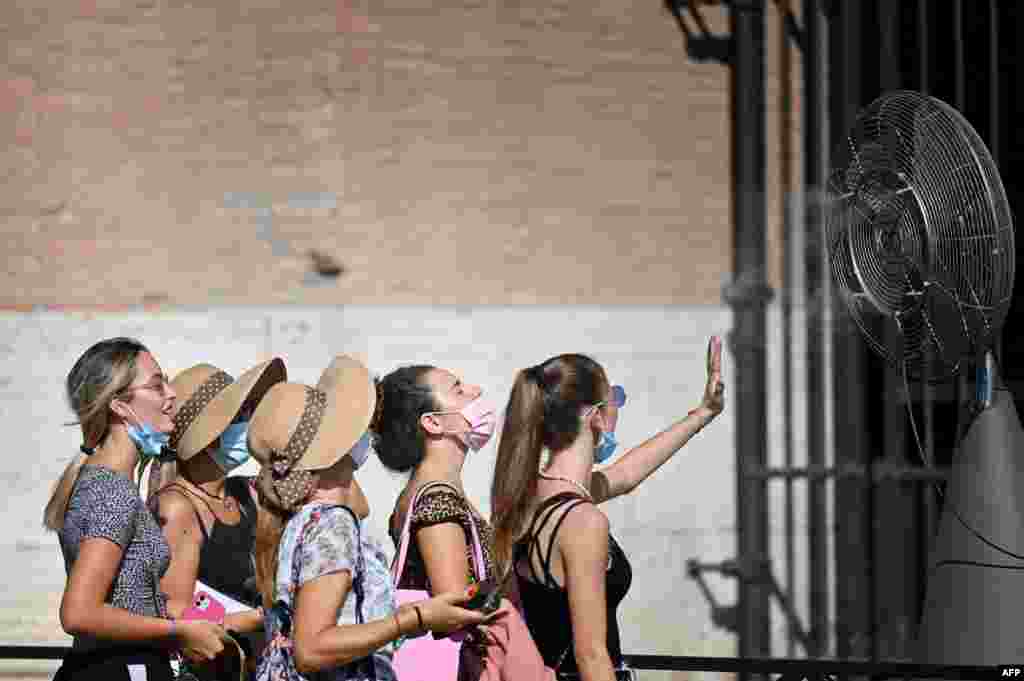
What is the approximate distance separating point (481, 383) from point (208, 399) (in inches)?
123

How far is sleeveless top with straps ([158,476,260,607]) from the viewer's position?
4.05 metres

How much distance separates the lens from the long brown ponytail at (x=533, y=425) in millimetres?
3445

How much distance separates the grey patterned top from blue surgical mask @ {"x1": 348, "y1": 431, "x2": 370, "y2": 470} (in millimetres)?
561

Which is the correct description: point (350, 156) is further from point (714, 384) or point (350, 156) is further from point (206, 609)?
point (206, 609)

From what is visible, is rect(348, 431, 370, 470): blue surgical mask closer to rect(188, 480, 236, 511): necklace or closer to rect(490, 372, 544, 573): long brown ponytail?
rect(490, 372, 544, 573): long brown ponytail

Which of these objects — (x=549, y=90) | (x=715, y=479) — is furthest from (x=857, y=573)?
(x=549, y=90)

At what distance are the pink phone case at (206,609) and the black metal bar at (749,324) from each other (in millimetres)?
4033

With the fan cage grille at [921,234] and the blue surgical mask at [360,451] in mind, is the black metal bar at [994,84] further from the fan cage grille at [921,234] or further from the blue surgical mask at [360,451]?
the blue surgical mask at [360,451]

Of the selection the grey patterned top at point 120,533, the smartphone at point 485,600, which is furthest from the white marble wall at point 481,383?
the smartphone at point 485,600

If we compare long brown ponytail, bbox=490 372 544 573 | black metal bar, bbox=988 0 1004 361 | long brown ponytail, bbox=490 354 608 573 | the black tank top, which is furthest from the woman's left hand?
black metal bar, bbox=988 0 1004 361

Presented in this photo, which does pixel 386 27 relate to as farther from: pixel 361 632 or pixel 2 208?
pixel 361 632

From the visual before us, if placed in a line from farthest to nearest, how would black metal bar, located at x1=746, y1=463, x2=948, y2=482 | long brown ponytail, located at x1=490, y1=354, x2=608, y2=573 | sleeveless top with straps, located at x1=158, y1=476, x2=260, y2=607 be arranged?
black metal bar, located at x1=746, y1=463, x2=948, y2=482
sleeveless top with straps, located at x1=158, y1=476, x2=260, y2=607
long brown ponytail, located at x1=490, y1=354, x2=608, y2=573

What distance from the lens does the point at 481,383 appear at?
741cm

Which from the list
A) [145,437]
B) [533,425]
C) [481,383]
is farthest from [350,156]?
[533,425]
